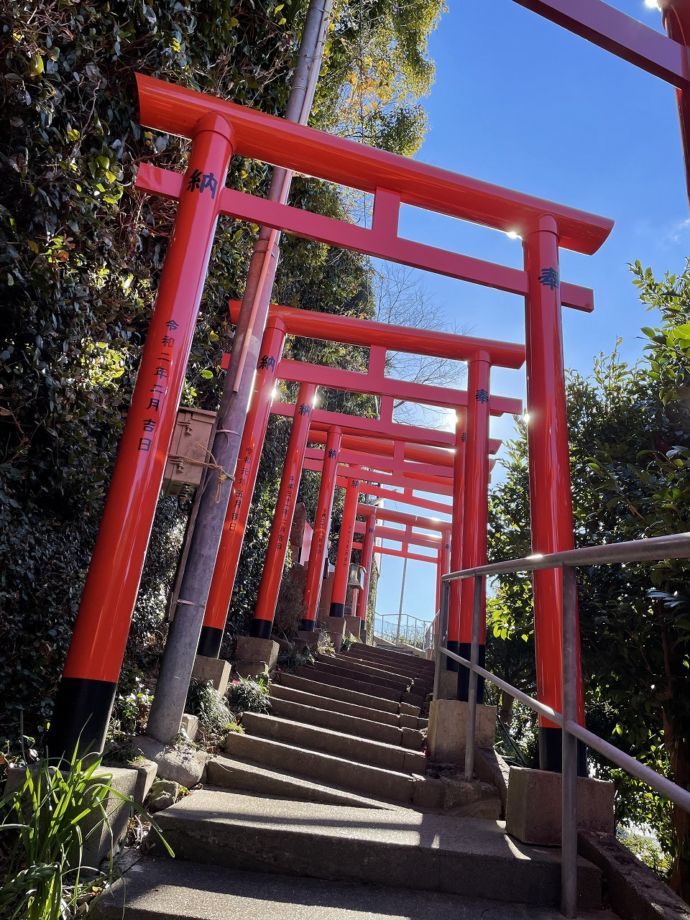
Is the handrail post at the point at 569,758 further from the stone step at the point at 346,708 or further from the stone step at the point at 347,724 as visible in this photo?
the stone step at the point at 346,708

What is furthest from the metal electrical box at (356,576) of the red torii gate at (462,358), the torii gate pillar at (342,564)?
the red torii gate at (462,358)

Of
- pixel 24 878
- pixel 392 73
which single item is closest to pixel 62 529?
pixel 24 878

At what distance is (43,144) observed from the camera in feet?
12.2

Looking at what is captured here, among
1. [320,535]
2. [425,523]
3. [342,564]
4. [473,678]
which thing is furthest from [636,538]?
[425,523]

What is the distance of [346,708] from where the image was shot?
5.76 metres

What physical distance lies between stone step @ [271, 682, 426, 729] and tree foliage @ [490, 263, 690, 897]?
1641 millimetres

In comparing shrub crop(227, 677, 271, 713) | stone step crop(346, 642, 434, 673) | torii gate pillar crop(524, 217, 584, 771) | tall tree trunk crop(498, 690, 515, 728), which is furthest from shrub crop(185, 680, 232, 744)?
tall tree trunk crop(498, 690, 515, 728)

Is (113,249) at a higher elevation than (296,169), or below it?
below

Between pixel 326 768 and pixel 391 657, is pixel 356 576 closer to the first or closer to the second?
pixel 391 657

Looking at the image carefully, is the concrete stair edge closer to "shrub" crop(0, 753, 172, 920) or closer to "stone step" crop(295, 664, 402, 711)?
"stone step" crop(295, 664, 402, 711)

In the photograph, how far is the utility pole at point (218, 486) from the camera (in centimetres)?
386

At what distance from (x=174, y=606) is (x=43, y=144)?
291cm

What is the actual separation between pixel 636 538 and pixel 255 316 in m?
3.65

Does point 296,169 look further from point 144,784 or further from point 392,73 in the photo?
point 392,73
